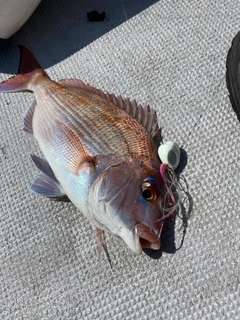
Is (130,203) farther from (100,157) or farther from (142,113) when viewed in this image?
(142,113)

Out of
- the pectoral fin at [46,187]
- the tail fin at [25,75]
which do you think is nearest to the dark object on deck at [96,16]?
the tail fin at [25,75]

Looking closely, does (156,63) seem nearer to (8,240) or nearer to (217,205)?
(217,205)

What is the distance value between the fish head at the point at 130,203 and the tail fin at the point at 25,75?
0.62 meters

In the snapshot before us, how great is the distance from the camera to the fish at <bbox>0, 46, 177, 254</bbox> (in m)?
1.05

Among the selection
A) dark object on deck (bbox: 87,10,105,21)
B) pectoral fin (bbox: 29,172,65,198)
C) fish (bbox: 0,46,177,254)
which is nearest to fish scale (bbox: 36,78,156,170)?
fish (bbox: 0,46,177,254)

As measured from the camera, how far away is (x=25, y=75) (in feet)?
4.95

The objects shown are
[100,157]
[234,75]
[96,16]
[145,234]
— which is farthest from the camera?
[96,16]

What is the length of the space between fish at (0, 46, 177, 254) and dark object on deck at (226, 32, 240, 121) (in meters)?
0.30

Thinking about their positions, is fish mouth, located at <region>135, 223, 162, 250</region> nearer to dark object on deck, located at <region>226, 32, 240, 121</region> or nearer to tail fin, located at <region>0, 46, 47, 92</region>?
dark object on deck, located at <region>226, 32, 240, 121</region>

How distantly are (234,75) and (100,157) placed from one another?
0.58 metres

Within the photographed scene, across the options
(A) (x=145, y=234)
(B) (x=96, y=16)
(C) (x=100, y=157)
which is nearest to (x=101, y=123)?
(C) (x=100, y=157)

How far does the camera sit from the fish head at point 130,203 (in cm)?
102

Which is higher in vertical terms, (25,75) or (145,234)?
(25,75)

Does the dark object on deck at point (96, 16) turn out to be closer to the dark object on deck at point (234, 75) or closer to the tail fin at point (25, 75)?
the tail fin at point (25, 75)
